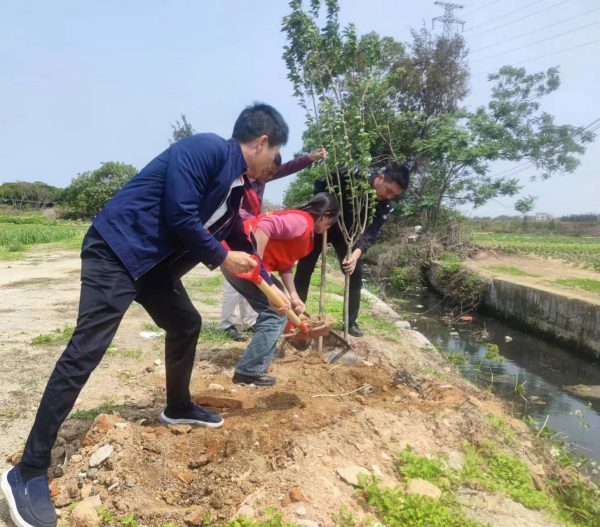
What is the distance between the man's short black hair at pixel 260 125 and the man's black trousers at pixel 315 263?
234 centimetres

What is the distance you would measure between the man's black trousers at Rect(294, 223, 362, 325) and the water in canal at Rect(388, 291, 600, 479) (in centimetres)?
153

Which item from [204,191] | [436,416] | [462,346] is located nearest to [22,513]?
[204,191]

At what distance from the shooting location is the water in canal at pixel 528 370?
5055 millimetres

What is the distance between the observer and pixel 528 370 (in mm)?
7113

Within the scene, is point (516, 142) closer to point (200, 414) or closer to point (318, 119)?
point (318, 119)

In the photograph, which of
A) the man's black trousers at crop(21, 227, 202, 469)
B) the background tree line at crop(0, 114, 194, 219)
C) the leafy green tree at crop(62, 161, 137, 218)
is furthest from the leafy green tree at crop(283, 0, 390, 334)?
the leafy green tree at crop(62, 161, 137, 218)

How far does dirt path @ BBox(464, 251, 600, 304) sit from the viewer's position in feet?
29.6

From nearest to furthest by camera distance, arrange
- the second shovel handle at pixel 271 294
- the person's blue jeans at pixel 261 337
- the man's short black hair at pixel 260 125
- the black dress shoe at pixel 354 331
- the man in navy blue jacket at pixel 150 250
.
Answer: the man in navy blue jacket at pixel 150 250 < the man's short black hair at pixel 260 125 < the second shovel handle at pixel 271 294 < the person's blue jeans at pixel 261 337 < the black dress shoe at pixel 354 331

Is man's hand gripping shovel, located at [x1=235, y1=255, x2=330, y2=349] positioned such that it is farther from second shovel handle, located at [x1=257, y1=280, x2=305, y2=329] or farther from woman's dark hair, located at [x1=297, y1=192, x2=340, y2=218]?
woman's dark hair, located at [x1=297, y1=192, x2=340, y2=218]

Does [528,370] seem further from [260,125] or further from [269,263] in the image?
[260,125]

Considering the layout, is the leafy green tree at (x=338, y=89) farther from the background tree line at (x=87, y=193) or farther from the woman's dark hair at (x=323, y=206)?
the background tree line at (x=87, y=193)

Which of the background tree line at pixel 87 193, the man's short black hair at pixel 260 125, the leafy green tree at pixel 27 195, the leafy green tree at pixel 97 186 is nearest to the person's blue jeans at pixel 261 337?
the man's short black hair at pixel 260 125

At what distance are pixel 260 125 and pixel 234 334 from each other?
9.76ft

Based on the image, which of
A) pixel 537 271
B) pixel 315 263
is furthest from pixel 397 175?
pixel 537 271
